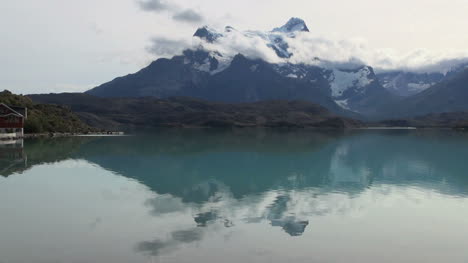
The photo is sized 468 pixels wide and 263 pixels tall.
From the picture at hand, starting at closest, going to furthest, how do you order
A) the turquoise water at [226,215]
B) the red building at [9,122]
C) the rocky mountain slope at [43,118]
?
1. the turquoise water at [226,215]
2. the red building at [9,122]
3. the rocky mountain slope at [43,118]

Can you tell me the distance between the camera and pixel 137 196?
158ft

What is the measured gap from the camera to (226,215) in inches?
1564

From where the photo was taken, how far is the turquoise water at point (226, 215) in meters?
28.6

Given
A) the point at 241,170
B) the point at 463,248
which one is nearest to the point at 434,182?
the point at 241,170

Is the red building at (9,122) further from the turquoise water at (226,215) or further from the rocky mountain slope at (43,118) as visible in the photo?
the turquoise water at (226,215)

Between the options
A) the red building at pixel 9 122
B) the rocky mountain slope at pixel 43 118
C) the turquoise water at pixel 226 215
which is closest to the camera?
the turquoise water at pixel 226 215

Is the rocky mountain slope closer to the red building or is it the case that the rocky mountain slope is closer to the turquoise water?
the red building

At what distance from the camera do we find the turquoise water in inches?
1126

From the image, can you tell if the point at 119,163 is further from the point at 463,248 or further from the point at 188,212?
the point at 463,248

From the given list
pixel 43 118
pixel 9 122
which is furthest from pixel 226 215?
pixel 43 118

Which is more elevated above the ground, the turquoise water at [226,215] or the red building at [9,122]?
the red building at [9,122]

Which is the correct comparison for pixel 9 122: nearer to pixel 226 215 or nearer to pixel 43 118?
pixel 43 118

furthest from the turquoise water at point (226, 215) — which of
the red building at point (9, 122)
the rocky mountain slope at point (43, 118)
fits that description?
the rocky mountain slope at point (43, 118)

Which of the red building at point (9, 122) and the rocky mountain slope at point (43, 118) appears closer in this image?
the red building at point (9, 122)
